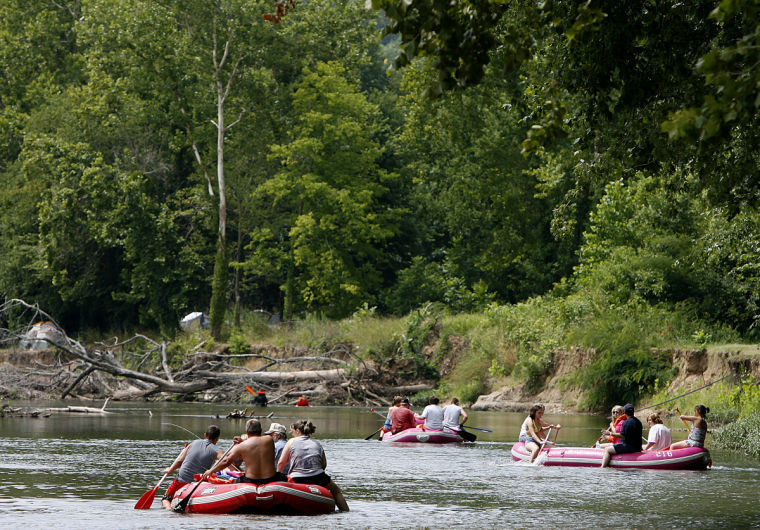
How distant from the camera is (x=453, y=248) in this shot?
184ft

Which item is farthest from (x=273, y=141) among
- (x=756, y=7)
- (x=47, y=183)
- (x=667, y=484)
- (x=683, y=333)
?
(x=756, y=7)

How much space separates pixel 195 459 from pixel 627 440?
9.77m

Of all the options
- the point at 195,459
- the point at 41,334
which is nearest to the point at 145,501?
the point at 195,459

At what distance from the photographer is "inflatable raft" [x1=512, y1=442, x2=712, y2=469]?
21.1 m

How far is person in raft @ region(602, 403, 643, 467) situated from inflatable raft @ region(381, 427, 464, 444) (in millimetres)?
7328

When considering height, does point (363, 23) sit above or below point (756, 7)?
above

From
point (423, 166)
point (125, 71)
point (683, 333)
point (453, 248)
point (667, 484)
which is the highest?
point (125, 71)

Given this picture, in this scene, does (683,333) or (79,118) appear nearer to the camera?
(683,333)

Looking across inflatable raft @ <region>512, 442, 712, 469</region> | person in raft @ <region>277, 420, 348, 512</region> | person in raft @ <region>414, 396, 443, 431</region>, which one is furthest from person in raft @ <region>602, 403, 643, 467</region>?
person in raft @ <region>277, 420, 348, 512</region>

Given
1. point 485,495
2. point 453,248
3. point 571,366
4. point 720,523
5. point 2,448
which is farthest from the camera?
point 453,248

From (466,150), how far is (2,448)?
33.0 m

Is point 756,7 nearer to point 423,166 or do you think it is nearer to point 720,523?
point 720,523

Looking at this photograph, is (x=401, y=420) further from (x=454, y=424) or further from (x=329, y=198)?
(x=329, y=198)

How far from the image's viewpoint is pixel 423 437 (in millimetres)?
28859
